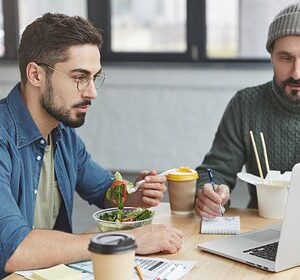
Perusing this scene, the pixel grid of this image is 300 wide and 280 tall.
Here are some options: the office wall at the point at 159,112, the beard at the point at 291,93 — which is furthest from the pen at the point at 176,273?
the office wall at the point at 159,112

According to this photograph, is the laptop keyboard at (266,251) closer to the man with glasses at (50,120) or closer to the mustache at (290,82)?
the man with glasses at (50,120)

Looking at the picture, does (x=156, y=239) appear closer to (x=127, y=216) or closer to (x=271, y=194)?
(x=127, y=216)

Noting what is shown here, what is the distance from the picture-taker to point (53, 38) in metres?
2.03

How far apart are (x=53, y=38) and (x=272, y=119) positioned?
0.90 metres

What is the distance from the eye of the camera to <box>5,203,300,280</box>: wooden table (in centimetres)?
159

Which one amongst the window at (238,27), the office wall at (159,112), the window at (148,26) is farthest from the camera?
the window at (148,26)

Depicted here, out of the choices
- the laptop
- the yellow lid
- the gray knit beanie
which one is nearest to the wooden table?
the laptop

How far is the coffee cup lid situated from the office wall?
366 centimetres

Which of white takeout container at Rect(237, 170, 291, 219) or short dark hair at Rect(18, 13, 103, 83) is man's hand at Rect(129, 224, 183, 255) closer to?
white takeout container at Rect(237, 170, 291, 219)

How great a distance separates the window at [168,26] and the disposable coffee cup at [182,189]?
2917mm

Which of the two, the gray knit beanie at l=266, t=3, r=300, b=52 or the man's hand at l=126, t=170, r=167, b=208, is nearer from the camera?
the man's hand at l=126, t=170, r=167, b=208

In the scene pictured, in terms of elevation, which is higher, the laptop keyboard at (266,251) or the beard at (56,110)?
the beard at (56,110)

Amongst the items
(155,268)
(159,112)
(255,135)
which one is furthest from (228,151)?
(159,112)

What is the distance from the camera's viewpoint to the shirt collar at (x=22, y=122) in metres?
1.99
